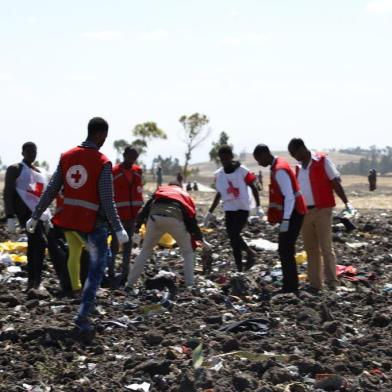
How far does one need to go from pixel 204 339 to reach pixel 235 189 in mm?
3784

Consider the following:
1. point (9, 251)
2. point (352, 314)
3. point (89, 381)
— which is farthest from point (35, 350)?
point (9, 251)

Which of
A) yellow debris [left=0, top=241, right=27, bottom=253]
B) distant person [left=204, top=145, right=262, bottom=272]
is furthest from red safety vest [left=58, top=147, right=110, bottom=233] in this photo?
yellow debris [left=0, top=241, right=27, bottom=253]

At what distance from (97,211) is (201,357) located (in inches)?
61.7

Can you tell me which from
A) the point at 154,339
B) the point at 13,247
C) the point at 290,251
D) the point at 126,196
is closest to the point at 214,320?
the point at 154,339

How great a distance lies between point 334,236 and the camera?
14180 millimetres

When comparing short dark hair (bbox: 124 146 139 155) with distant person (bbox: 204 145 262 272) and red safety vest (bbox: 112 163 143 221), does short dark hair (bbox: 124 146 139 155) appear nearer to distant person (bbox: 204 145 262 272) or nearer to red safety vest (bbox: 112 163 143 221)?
red safety vest (bbox: 112 163 143 221)

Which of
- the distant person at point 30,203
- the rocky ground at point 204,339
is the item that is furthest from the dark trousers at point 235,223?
the distant person at point 30,203

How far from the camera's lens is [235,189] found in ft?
32.8

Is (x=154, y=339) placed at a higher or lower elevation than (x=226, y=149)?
lower

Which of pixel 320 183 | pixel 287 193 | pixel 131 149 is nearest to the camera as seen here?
pixel 287 193

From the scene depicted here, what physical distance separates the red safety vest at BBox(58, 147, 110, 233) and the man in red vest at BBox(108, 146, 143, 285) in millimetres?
2593

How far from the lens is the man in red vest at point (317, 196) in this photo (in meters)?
8.91

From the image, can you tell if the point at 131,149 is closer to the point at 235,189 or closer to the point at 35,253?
the point at 235,189

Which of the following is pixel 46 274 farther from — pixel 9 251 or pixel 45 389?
pixel 45 389
